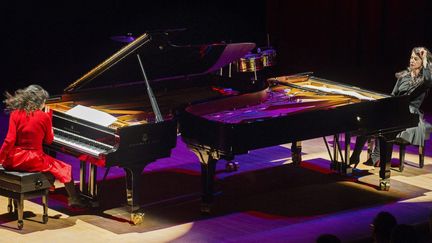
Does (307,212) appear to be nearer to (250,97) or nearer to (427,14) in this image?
(250,97)

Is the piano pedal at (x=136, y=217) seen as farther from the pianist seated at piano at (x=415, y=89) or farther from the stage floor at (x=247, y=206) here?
the pianist seated at piano at (x=415, y=89)

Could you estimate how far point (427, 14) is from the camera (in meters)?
14.0

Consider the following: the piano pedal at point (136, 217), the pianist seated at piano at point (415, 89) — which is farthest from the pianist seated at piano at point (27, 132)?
the pianist seated at piano at point (415, 89)

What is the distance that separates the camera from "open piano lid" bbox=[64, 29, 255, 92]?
845 cm

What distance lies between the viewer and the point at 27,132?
8094mm

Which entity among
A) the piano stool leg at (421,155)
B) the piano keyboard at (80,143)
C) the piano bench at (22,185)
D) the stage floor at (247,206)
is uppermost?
the piano keyboard at (80,143)

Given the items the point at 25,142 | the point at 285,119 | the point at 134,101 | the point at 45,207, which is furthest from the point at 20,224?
the point at 285,119

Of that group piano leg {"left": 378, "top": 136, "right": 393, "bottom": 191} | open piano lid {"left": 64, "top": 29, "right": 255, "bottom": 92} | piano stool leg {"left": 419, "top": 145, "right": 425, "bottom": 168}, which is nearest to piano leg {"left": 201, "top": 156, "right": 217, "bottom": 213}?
open piano lid {"left": 64, "top": 29, "right": 255, "bottom": 92}

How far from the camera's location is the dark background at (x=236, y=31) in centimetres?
1278

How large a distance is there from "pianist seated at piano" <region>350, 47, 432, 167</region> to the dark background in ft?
11.2

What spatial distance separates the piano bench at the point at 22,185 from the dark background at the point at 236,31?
4836 millimetres

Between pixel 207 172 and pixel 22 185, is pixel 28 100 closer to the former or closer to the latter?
pixel 22 185

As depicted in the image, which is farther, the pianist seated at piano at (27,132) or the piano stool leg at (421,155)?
the piano stool leg at (421,155)

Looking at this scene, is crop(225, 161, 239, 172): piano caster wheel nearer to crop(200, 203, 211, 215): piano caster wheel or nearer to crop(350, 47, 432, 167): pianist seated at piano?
crop(350, 47, 432, 167): pianist seated at piano
